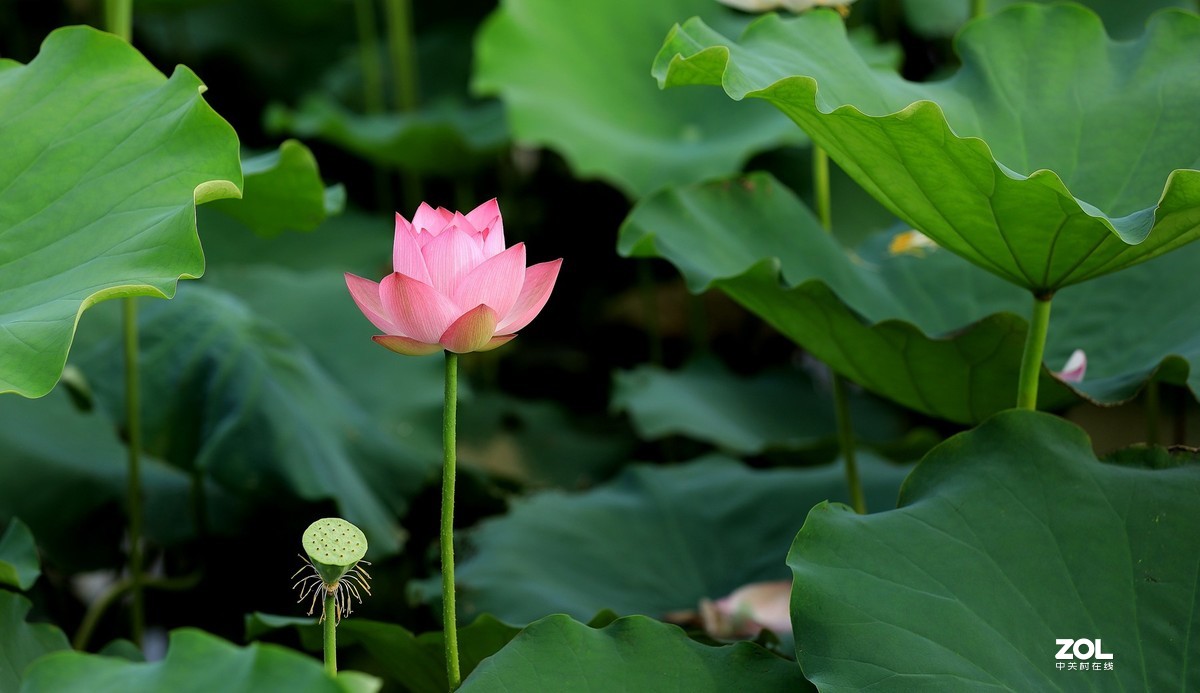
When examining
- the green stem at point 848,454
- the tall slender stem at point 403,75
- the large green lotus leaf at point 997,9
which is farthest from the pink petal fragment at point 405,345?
the tall slender stem at point 403,75

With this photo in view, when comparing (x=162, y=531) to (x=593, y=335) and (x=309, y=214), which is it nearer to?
(x=309, y=214)

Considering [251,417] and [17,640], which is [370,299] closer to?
[17,640]

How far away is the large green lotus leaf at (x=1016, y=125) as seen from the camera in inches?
35.0

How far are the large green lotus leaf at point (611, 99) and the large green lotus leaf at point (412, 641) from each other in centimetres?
107

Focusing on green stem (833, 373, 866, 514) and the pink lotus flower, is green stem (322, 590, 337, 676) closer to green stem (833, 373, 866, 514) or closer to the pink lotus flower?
the pink lotus flower

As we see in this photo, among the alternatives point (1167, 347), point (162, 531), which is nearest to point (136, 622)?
point (162, 531)

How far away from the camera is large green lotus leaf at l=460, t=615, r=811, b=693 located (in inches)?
32.9

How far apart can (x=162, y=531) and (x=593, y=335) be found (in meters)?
1.19

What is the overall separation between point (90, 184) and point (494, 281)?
0.44 meters

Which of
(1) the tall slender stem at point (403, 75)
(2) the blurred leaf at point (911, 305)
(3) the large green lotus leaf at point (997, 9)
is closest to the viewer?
(2) the blurred leaf at point (911, 305)

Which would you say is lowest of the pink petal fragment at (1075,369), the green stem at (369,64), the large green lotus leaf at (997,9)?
the pink petal fragment at (1075,369)

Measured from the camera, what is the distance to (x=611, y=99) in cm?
225

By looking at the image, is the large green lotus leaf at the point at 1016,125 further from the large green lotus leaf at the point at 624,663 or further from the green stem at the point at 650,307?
the green stem at the point at 650,307

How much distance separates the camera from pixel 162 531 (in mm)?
1605
